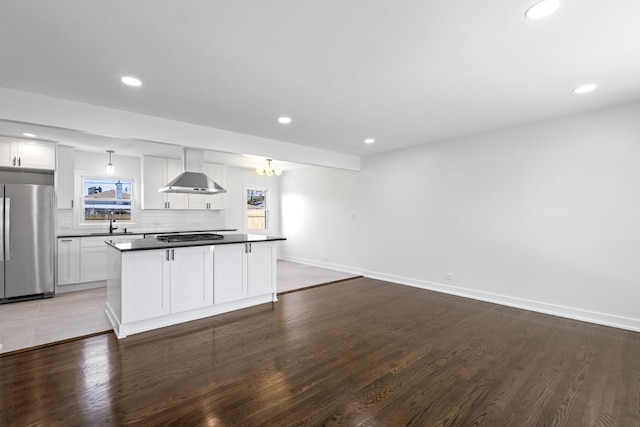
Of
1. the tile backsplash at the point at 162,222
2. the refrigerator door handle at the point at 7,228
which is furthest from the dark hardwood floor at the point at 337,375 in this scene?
the tile backsplash at the point at 162,222

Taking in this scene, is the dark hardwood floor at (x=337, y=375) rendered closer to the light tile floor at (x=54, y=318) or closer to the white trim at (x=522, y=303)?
the white trim at (x=522, y=303)

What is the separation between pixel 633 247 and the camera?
333 cm

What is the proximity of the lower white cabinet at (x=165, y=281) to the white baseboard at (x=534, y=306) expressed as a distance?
11.5ft

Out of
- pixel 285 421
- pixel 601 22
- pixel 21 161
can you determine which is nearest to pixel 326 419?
pixel 285 421

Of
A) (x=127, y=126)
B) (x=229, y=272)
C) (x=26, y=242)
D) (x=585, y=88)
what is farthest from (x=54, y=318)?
(x=585, y=88)

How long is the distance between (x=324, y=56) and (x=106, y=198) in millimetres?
5517

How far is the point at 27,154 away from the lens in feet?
15.0

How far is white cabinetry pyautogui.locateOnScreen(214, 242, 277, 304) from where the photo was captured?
3.86m

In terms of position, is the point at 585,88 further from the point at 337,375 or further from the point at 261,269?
the point at 261,269

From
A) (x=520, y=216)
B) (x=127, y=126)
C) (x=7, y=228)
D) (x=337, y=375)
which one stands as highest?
(x=127, y=126)

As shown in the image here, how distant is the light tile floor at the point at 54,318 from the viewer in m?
3.05

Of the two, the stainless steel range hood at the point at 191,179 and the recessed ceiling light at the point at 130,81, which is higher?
the recessed ceiling light at the point at 130,81

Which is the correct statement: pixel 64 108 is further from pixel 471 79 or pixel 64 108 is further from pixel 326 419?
pixel 471 79

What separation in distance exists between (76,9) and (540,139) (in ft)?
16.1
